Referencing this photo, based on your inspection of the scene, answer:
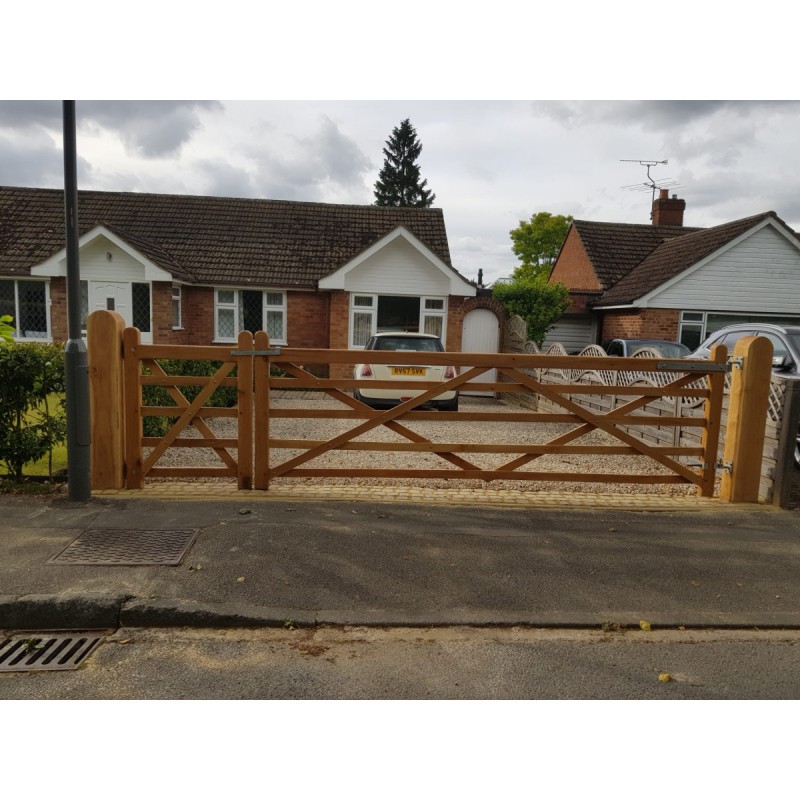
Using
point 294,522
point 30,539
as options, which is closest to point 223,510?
point 294,522

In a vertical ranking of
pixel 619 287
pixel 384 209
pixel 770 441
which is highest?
pixel 384 209

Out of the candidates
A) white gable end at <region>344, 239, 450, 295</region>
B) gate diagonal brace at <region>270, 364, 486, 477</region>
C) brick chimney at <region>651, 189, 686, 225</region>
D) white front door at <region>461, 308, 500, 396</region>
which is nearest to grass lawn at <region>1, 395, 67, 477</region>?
gate diagonal brace at <region>270, 364, 486, 477</region>

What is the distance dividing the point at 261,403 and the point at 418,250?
45.0ft

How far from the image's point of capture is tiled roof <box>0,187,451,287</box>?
20141mm

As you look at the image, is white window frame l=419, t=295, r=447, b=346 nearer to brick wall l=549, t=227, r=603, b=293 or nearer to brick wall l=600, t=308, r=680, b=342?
brick wall l=600, t=308, r=680, b=342

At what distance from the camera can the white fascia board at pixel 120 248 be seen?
18.4m

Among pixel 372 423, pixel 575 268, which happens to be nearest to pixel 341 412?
pixel 372 423

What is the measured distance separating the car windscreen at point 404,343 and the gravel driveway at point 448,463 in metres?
1.70

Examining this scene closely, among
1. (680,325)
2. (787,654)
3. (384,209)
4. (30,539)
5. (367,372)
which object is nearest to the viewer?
(787,654)

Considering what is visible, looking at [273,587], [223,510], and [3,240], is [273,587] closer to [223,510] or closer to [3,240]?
[223,510]

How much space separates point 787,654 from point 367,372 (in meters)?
9.18

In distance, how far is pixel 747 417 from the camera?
257 inches

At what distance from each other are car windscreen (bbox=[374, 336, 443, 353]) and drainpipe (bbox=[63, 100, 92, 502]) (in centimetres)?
777

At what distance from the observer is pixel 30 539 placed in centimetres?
502
